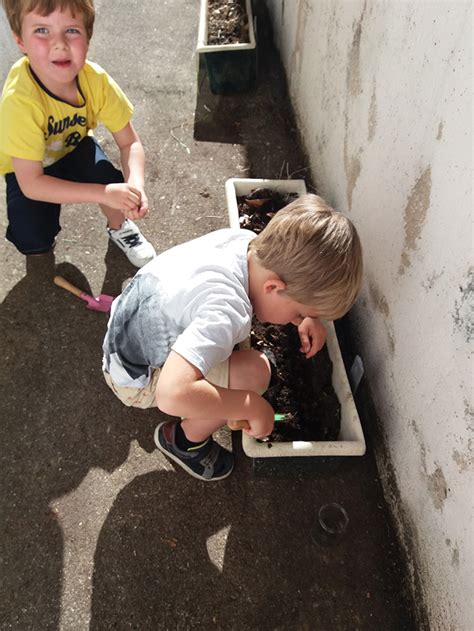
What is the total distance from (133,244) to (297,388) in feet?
3.27

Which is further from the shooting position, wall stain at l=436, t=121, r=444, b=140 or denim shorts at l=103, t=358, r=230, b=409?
denim shorts at l=103, t=358, r=230, b=409

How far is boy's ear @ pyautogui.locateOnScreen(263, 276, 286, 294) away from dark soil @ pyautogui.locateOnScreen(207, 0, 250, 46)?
2271 millimetres

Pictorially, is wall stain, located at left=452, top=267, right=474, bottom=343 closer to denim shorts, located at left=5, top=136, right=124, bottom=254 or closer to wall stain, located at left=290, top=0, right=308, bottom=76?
denim shorts, located at left=5, top=136, right=124, bottom=254

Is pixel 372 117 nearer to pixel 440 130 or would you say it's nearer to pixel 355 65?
pixel 355 65

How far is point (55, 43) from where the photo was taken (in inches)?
65.8

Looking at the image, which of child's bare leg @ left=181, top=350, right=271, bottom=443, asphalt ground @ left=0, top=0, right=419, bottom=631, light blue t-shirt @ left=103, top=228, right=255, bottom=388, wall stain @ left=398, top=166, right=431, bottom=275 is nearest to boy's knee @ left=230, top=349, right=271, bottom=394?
child's bare leg @ left=181, top=350, right=271, bottom=443

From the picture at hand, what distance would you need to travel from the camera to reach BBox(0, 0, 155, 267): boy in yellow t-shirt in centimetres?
167

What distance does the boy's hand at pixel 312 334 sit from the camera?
1673 mm

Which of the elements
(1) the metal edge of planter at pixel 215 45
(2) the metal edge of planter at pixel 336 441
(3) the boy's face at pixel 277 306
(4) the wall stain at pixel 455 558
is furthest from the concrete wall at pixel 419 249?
(1) the metal edge of planter at pixel 215 45

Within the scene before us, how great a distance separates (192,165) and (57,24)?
3.65ft

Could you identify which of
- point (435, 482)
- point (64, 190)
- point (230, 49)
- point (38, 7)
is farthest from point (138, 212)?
point (230, 49)

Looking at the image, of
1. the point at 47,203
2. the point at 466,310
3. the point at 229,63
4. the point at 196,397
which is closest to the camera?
the point at 466,310

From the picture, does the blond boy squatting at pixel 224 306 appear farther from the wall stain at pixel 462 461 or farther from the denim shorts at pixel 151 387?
the wall stain at pixel 462 461

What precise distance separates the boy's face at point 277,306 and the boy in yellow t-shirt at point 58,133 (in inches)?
28.6
